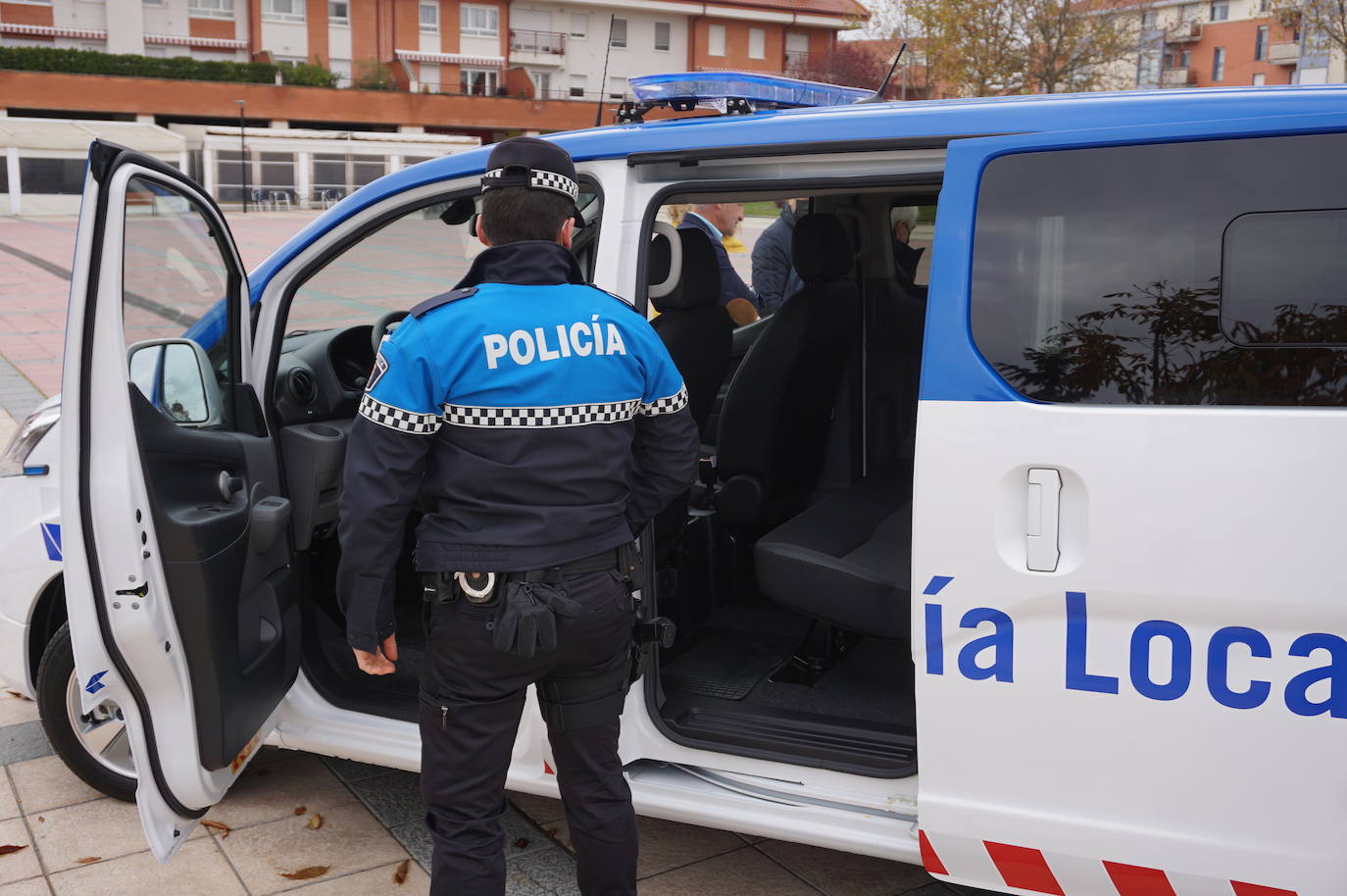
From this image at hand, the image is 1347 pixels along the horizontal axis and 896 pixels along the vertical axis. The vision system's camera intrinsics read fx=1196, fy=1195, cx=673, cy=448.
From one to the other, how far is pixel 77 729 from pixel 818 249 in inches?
94.9

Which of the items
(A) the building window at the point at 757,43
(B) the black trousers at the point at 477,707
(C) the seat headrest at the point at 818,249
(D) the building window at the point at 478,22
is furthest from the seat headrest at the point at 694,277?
(A) the building window at the point at 757,43

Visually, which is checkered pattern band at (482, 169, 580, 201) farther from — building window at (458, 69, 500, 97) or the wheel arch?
building window at (458, 69, 500, 97)

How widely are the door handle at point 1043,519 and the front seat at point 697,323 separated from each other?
1.31m

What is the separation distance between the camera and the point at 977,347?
2121 mm

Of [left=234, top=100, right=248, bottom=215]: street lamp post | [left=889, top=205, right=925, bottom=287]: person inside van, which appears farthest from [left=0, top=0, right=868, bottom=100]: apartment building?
[left=889, top=205, right=925, bottom=287]: person inside van

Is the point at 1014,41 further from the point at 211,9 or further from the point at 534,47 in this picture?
the point at 211,9

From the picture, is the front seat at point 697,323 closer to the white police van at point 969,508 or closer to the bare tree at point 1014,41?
the white police van at point 969,508

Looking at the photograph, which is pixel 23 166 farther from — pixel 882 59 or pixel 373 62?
pixel 882 59

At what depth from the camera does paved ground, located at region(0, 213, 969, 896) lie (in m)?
2.77

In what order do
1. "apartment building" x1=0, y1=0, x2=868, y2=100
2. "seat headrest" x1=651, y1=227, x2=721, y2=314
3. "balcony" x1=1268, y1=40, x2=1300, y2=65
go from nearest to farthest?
"seat headrest" x1=651, y1=227, x2=721, y2=314, "apartment building" x1=0, y1=0, x2=868, y2=100, "balcony" x1=1268, y1=40, x2=1300, y2=65

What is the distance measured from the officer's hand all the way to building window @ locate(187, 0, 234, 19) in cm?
4907

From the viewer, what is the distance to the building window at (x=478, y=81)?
49.7 m

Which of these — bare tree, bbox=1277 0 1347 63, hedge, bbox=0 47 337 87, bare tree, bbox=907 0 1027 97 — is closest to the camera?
bare tree, bbox=1277 0 1347 63

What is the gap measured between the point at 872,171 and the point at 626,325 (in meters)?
0.59
